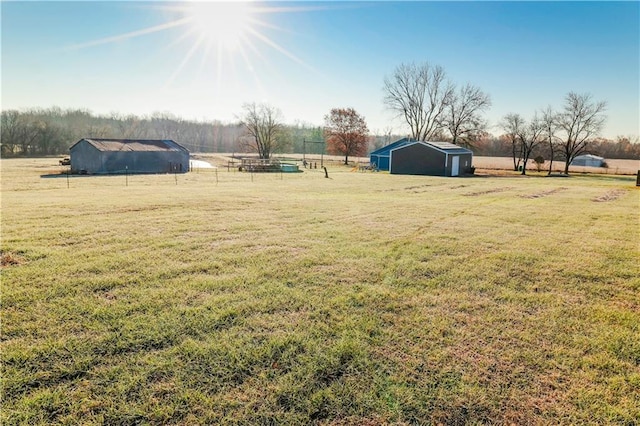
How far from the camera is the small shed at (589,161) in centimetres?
6424

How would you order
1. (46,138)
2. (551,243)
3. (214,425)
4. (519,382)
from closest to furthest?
(214,425) < (519,382) < (551,243) < (46,138)

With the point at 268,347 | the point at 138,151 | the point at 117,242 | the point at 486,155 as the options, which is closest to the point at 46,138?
the point at 138,151

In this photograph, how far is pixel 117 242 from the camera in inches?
261

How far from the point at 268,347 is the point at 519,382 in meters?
2.30

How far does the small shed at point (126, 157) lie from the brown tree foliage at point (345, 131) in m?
26.5

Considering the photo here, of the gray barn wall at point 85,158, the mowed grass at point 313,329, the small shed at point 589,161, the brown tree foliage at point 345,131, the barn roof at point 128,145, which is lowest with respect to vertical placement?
the mowed grass at point 313,329

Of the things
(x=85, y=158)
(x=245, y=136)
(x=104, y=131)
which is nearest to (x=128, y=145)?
(x=85, y=158)

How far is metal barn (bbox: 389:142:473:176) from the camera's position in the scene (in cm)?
3588

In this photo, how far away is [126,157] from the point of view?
35781mm

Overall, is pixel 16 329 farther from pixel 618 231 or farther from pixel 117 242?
pixel 618 231

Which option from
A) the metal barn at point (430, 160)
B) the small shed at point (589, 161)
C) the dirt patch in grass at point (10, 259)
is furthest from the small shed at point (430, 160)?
the small shed at point (589, 161)

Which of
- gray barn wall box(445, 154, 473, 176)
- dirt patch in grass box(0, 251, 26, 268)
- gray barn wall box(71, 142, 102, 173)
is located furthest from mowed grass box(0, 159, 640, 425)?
gray barn wall box(71, 142, 102, 173)

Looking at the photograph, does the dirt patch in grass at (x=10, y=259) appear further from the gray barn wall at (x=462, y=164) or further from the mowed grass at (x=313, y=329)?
the gray barn wall at (x=462, y=164)

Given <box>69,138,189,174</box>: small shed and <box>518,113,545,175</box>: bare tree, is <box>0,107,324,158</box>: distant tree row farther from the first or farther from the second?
<box>518,113,545,175</box>: bare tree
